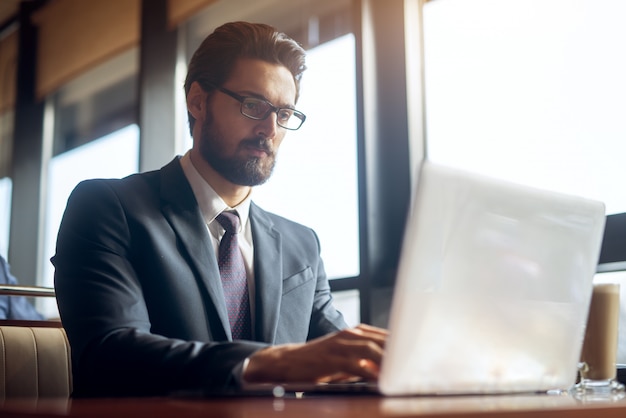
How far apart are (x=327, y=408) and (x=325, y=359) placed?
0.74 ft

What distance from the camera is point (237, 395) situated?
821 millimetres

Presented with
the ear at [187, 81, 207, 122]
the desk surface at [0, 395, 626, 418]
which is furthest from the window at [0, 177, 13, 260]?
the desk surface at [0, 395, 626, 418]

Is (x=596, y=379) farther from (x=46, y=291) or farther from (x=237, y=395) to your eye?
(x=46, y=291)

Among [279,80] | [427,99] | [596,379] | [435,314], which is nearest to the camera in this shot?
[435,314]

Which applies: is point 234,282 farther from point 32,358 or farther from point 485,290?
point 485,290

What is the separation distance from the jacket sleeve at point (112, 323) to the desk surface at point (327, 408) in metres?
0.20

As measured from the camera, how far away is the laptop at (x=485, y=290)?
0.78 m

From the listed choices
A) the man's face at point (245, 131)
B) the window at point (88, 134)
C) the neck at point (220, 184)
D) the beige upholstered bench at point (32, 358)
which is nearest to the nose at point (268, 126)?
the man's face at point (245, 131)

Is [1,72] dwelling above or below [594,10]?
above

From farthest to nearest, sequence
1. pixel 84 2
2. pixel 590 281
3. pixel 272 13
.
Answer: pixel 84 2 < pixel 272 13 < pixel 590 281

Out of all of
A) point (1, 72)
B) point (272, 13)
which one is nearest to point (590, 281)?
point (272, 13)

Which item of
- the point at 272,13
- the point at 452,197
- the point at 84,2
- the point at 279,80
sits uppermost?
the point at 84,2

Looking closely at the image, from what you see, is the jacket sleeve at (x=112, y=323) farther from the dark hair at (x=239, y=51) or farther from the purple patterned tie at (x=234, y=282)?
the dark hair at (x=239, y=51)

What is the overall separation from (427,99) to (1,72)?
3.77m
